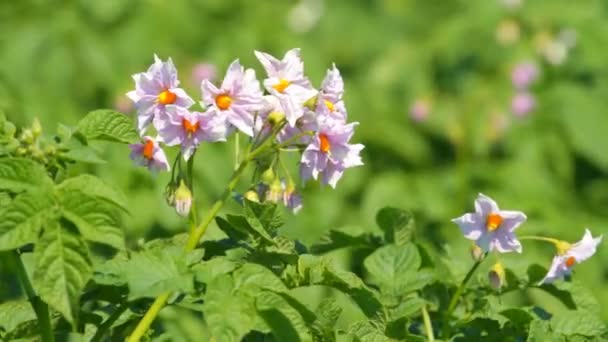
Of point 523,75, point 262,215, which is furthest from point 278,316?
point 523,75

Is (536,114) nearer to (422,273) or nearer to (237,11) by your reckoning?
(237,11)

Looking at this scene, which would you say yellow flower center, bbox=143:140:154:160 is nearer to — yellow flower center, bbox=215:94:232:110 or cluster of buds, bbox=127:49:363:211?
cluster of buds, bbox=127:49:363:211

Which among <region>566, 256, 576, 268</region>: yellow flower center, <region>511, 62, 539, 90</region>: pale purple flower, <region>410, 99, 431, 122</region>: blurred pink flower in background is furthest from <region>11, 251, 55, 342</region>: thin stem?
<region>511, 62, 539, 90</region>: pale purple flower

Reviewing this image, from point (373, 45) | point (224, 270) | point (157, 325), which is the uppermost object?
point (373, 45)

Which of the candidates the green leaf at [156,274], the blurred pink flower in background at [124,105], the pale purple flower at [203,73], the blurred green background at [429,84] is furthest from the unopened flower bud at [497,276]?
the pale purple flower at [203,73]

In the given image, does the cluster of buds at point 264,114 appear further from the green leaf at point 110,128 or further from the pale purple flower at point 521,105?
the pale purple flower at point 521,105

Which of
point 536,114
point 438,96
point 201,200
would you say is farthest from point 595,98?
point 201,200
